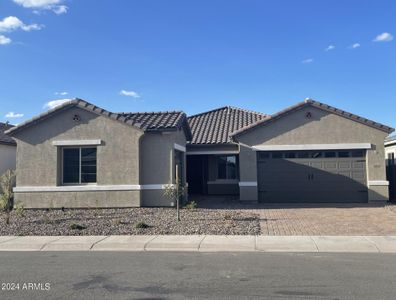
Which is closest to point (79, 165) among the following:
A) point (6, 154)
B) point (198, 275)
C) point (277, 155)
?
point (6, 154)

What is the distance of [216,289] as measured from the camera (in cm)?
682

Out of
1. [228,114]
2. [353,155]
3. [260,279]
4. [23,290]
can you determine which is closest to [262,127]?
[353,155]

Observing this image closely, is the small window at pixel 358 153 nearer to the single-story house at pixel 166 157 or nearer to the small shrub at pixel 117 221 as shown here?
the single-story house at pixel 166 157

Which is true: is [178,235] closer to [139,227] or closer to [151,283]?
[139,227]

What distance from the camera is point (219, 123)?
89.4 ft

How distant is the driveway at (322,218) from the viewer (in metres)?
12.7

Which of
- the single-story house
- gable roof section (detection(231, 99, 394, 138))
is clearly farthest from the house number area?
gable roof section (detection(231, 99, 394, 138))

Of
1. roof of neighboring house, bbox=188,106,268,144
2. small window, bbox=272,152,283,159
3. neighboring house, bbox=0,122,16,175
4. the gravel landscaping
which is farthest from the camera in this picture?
roof of neighboring house, bbox=188,106,268,144

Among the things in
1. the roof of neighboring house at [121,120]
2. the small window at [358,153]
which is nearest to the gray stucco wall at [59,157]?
the roof of neighboring house at [121,120]

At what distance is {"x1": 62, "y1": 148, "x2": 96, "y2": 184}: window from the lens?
60.8ft

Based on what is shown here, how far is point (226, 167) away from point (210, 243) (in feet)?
47.8

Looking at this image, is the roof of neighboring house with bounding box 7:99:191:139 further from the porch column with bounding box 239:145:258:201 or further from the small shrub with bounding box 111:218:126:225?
the small shrub with bounding box 111:218:126:225

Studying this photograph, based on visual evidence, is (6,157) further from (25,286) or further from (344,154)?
(25,286)

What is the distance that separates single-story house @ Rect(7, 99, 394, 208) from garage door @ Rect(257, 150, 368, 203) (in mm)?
46
